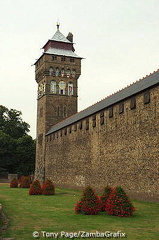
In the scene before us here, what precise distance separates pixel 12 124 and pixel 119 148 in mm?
47223

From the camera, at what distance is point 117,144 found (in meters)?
21.2

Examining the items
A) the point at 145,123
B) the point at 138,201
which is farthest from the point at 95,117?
the point at 138,201

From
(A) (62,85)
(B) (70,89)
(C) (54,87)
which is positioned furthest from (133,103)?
(B) (70,89)

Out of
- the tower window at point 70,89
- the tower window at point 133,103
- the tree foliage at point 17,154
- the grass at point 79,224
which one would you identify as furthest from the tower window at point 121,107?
the tree foliage at point 17,154

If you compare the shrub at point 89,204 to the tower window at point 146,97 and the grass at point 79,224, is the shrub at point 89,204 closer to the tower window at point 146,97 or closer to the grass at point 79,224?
the grass at point 79,224

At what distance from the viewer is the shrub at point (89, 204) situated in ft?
39.5

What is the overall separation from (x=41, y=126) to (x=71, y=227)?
123 feet

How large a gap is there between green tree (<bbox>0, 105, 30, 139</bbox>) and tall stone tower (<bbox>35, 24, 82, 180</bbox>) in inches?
687

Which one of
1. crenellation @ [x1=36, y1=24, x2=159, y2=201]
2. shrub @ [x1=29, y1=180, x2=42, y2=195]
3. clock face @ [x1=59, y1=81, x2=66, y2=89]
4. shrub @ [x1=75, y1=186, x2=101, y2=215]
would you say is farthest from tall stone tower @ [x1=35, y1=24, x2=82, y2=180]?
shrub @ [x1=75, y1=186, x2=101, y2=215]

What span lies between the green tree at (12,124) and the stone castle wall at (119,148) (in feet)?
112

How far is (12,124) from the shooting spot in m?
64.7

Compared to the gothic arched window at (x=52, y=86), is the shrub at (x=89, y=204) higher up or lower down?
lower down

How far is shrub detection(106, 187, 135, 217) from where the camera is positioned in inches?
460

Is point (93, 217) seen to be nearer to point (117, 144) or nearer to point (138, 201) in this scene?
point (138, 201)
